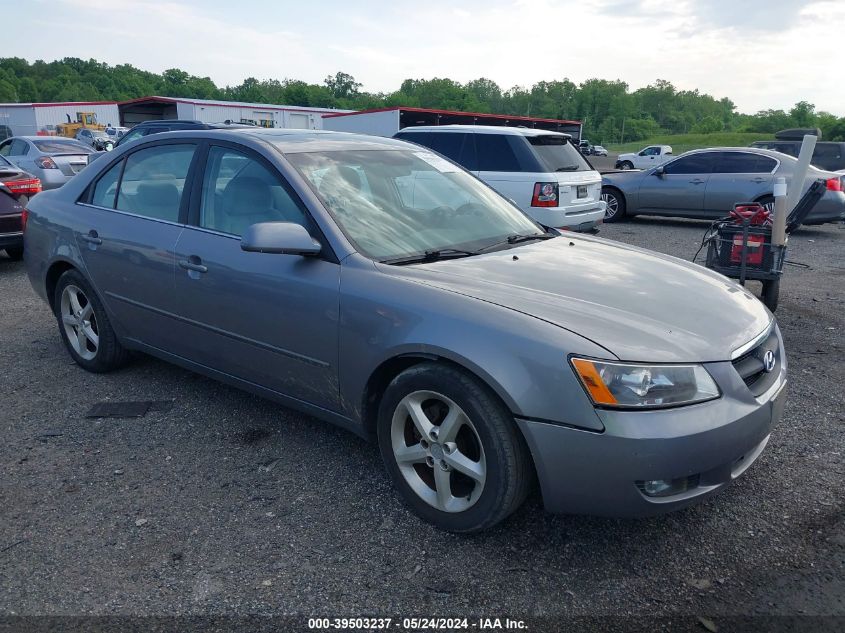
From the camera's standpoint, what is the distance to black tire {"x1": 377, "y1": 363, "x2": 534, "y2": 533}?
253 centimetres

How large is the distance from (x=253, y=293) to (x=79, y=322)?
80.2 inches

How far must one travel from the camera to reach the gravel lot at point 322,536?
96.5 inches

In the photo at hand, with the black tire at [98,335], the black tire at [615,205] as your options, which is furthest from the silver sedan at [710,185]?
the black tire at [98,335]

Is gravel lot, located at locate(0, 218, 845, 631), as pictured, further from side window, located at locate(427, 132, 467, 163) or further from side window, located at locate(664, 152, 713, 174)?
side window, located at locate(664, 152, 713, 174)

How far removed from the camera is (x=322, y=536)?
2.83 metres

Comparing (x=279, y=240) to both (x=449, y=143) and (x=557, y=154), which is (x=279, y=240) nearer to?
(x=557, y=154)

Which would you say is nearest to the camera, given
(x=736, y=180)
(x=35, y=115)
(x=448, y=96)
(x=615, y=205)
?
(x=736, y=180)

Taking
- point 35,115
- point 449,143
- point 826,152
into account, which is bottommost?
point 449,143

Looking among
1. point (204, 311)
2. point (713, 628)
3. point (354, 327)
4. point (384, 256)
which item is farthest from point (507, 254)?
point (713, 628)

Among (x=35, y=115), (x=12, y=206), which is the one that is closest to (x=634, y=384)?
(x=12, y=206)

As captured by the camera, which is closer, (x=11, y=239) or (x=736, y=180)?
(x=11, y=239)

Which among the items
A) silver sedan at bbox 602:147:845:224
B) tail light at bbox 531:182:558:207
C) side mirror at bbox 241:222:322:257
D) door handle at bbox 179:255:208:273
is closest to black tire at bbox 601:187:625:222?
silver sedan at bbox 602:147:845:224

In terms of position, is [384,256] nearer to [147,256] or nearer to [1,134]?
[147,256]

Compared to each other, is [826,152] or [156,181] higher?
[826,152]
